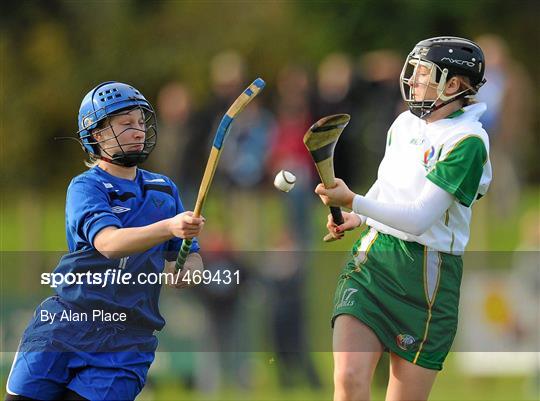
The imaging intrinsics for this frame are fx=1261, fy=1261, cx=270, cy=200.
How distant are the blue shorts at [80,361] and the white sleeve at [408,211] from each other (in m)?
1.11

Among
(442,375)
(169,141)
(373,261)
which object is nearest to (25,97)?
(169,141)

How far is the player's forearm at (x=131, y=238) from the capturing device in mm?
5016

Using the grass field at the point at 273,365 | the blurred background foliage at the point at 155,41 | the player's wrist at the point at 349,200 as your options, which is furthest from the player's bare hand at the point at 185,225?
the blurred background foliage at the point at 155,41

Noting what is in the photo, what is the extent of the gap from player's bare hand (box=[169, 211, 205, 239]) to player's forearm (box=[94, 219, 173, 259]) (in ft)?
0.12

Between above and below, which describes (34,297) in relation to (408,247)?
below

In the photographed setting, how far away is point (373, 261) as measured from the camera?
5.65 meters

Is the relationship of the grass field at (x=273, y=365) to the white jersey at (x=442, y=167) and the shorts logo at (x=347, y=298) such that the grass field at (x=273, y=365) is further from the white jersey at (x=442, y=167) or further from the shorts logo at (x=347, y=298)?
the white jersey at (x=442, y=167)

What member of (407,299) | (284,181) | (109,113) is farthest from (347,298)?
(109,113)

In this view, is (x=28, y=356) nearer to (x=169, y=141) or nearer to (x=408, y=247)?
(x=408, y=247)

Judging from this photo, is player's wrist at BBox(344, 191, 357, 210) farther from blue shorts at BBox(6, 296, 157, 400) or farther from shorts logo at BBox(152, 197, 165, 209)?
blue shorts at BBox(6, 296, 157, 400)

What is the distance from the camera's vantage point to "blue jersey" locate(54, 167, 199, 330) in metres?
5.21

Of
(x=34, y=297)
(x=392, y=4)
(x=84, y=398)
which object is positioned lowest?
(x=34, y=297)

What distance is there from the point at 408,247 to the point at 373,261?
17 cm

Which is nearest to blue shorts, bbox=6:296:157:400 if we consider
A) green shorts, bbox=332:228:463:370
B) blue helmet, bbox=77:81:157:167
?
blue helmet, bbox=77:81:157:167
